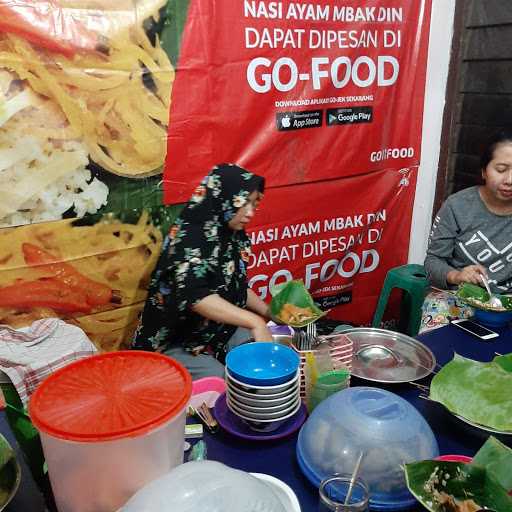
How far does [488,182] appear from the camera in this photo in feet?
7.23

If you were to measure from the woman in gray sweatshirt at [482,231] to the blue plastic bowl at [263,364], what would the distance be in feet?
3.80

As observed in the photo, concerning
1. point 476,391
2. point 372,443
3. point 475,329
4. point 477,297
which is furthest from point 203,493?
point 477,297

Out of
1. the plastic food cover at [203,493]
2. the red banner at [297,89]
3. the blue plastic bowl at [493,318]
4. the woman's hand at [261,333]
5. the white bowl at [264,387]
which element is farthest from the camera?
the red banner at [297,89]

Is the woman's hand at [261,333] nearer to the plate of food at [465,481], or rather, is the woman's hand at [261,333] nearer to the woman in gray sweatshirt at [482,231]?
the plate of food at [465,481]

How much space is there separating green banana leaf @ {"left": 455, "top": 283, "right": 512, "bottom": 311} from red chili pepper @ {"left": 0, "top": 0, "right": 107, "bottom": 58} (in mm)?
1769

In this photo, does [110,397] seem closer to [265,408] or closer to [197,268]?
[265,408]

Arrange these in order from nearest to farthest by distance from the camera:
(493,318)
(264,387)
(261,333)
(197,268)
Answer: (264,387) → (261,333) → (493,318) → (197,268)

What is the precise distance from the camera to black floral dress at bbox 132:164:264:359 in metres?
1.80

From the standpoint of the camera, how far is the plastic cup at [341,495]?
0.83 m

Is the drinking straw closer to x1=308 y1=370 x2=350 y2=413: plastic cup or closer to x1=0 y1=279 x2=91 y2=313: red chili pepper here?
x1=308 y1=370 x2=350 y2=413: plastic cup

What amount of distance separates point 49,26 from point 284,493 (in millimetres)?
1927

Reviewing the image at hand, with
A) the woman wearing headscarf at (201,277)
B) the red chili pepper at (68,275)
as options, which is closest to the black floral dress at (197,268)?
the woman wearing headscarf at (201,277)

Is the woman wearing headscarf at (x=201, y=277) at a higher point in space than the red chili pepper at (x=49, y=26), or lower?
lower

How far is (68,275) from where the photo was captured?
7.31 feet
